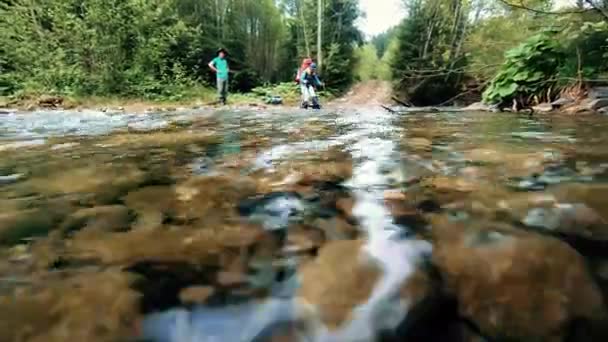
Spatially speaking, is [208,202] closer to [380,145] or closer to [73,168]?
[73,168]

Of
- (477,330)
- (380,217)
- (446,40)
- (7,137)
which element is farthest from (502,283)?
(446,40)

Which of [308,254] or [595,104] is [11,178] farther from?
[595,104]

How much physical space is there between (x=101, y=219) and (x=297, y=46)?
824 inches

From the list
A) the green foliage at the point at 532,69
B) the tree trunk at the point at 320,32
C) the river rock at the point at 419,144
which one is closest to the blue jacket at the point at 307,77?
the green foliage at the point at 532,69

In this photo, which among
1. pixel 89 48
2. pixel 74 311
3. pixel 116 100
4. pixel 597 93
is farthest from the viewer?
pixel 89 48

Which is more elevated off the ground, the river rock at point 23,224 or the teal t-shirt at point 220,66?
the teal t-shirt at point 220,66

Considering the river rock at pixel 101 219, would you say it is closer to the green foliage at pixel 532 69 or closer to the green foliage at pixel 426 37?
the green foliage at pixel 532 69

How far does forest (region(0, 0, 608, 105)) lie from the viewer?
7.81m

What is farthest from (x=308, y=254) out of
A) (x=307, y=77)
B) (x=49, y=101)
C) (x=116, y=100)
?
(x=116, y=100)

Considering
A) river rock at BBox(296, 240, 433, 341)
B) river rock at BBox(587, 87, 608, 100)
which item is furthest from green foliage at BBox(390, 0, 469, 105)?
river rock at BBox(296, 240, 433, 341)

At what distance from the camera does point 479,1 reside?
14352 mm

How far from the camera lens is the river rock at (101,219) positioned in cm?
120

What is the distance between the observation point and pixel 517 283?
86cm

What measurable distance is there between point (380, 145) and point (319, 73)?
18.5 metres
